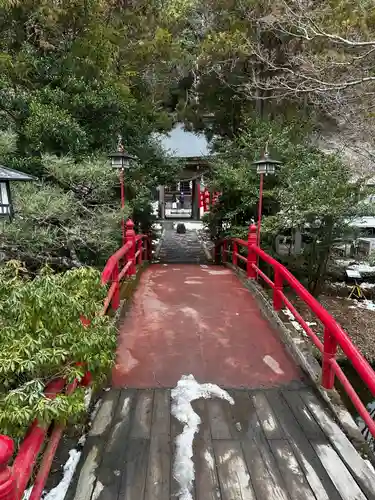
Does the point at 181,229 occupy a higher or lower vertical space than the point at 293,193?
lower

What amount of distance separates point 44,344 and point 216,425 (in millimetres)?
1414

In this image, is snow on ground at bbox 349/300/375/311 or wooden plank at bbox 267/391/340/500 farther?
snow on ground at bbox 349/300/375/311

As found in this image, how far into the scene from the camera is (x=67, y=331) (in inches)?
78.7

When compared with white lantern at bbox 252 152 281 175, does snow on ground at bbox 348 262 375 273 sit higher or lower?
lower

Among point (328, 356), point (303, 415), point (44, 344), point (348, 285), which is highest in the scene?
point (44, 344)

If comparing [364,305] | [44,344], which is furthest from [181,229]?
[44,344]

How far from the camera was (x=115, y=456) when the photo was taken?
226 cm

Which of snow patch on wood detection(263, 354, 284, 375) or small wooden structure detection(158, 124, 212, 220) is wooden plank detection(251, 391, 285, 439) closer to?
snow patch on wood detection(263, 354, 284, 375)

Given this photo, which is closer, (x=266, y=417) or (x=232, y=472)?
(x=232, y=472)

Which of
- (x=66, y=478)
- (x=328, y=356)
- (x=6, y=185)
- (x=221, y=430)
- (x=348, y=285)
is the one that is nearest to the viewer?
(x=66, y=478)

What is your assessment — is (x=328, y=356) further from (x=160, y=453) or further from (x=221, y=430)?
(x=160, y=453)

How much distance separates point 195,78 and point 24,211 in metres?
8.47

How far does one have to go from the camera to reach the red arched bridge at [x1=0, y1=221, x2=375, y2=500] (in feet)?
6.58

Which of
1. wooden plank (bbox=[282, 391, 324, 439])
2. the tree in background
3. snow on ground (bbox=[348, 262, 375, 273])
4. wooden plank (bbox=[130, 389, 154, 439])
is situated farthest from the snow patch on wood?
snow on ground (bbox=[348, 262, 375, 273])
